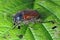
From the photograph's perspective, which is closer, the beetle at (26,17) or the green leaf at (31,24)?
the green leaf at (31,24)

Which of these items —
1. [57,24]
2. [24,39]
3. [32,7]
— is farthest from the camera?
[32,7]

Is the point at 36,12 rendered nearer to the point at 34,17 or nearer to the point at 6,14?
the point at 34,17

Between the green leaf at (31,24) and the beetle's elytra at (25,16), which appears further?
the beetle's elytra at (25,16)

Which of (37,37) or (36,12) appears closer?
(37,37)

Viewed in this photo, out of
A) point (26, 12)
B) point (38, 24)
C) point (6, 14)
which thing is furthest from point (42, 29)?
point (6, 14)
